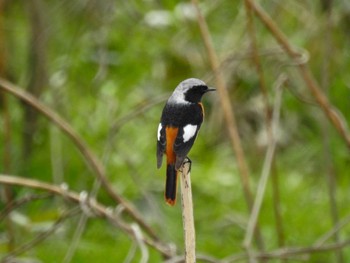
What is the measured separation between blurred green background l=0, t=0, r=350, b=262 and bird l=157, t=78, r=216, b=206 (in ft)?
6.47

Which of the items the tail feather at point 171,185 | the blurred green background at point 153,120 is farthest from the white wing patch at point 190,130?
the blurred green background at point 153,120

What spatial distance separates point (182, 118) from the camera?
4.77 feet

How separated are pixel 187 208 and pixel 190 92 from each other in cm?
19

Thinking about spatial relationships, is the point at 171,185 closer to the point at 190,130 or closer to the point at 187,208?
the point at 187,208

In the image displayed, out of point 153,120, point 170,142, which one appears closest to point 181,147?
point 170,142

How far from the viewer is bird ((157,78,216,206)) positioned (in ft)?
4.70

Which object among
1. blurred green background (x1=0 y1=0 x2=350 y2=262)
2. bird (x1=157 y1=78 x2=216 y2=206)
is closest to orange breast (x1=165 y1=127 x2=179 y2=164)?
bird (x1=157 y1=78 x2=216 y2=206)

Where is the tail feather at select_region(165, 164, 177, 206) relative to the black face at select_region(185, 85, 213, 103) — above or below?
below

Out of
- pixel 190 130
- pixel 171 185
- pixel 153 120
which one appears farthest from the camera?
pixel 153 120

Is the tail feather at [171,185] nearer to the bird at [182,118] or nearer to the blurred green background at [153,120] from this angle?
the bird at [182,118]

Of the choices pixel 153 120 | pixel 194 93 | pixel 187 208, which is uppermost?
pixel 153 120

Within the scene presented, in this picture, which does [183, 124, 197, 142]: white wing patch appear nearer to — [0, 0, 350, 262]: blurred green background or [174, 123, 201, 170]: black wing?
[174, 123, 201, 170]: black wing

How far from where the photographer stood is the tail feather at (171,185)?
5.02 feet

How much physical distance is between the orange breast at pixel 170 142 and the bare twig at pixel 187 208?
0.08 feet
